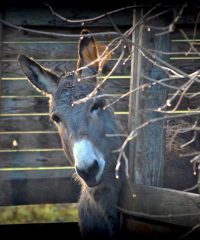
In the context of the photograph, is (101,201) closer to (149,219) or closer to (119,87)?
(149,219)

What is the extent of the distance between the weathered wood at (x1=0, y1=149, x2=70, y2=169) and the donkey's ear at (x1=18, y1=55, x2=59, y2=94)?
1480mm

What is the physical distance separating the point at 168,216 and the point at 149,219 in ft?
1.85

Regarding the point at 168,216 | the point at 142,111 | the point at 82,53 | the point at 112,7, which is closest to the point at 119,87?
the point at 112,7

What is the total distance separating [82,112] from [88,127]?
0.13 meters

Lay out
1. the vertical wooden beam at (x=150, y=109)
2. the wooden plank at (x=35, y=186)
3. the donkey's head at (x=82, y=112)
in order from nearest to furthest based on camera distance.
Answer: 1. the vertical wooden beam at (x=150, y=109)
2. the donkey's head at (x=82, y=112)
3. the wooden plank at (x=35, y=186)

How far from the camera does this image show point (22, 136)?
7914 mm

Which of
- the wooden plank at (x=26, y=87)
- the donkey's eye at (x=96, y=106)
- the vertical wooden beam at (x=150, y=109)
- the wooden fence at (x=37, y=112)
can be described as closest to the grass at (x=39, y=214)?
the wooden fence at (x=37, y=112)

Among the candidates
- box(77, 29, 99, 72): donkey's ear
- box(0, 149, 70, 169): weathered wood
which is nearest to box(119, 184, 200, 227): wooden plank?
box(77, 29, 99, 72): donkey's ear

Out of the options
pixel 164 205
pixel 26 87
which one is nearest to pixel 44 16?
pixel 26 87

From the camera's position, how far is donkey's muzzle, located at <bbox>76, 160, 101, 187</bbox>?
5637 mm

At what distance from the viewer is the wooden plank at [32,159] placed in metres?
7.88

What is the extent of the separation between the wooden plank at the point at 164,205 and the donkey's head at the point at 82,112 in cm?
35

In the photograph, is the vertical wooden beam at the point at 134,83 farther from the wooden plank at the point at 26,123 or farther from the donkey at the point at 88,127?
the wooden plank at the point at 26,123

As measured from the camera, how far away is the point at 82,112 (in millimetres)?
6090
